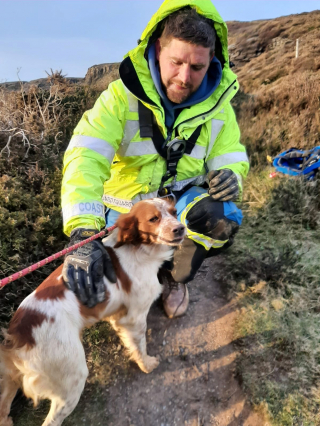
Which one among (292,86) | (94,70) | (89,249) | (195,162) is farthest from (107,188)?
(94,70)

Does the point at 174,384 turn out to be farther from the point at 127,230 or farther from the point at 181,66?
the point at 181,66

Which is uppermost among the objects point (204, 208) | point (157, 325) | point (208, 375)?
point (204, 208)

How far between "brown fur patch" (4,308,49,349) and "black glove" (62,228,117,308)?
0.25 meters

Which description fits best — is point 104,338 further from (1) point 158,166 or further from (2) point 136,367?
(1) point 158,166

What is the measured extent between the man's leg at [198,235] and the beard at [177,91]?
0.86 m

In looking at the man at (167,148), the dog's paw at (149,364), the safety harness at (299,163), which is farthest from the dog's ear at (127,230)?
the safety harness at (299,163)

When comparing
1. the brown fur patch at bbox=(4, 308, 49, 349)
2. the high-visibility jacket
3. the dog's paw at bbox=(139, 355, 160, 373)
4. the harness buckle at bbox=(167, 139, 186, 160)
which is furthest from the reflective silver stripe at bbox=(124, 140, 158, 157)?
the dog's paw at bbox=(139, 355, 160, 373)

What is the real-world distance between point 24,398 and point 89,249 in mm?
1367

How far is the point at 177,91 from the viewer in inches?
98.3

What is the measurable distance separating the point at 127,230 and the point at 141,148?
774mm

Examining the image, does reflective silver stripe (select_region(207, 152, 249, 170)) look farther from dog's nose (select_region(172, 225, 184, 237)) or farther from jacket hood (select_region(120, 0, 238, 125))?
dog's nose (select_region(172, 225, 184, 237))

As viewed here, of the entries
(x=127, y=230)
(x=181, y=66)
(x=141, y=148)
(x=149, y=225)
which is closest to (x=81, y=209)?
(x=127, y=230)

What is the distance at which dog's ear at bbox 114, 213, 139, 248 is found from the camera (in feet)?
7.17

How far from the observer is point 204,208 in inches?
103
